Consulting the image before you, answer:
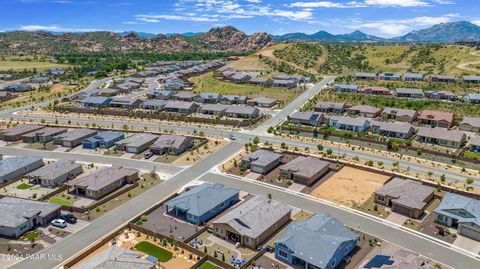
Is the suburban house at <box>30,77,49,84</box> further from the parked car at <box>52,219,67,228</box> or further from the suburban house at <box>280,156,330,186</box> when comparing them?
the suburban house at <box>280,156,330,186</box>

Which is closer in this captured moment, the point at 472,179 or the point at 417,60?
the point at 472,179

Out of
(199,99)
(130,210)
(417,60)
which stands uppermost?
(417,60)

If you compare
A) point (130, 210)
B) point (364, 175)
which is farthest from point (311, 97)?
point (130, 210)

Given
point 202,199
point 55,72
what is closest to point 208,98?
point 202,199

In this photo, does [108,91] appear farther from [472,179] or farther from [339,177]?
[472,179]

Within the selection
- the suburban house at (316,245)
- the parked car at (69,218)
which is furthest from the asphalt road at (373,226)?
the parked car at (69,218)

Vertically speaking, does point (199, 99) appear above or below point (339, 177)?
above
